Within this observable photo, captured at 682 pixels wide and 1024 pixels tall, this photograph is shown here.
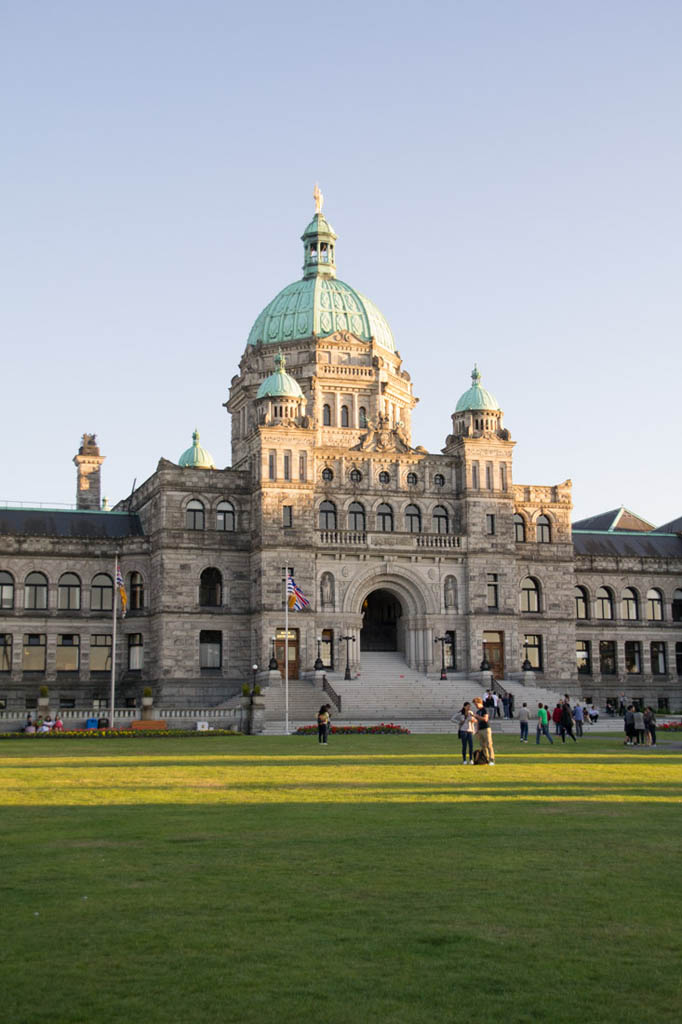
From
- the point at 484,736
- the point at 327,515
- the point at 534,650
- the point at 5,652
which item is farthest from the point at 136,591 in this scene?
the point at 484,736

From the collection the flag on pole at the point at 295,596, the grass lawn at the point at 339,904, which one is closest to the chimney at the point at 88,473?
the flag on pole at the point at 295,596

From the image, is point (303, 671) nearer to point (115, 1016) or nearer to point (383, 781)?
point (383, 781)

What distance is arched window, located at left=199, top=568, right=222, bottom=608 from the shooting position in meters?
75.2

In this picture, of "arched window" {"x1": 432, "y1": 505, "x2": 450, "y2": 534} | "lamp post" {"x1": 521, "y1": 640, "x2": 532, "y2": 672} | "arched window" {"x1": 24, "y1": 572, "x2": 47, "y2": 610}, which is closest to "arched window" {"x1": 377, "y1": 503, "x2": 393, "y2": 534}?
"arched window" {"x1": 432, "y1": 505, "x2": 450, "y2": 534}

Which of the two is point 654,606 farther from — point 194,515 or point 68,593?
point 68,593

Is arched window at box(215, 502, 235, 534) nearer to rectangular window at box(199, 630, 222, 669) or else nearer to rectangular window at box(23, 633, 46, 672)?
rectangular window at box(199, 630, 222, 669)

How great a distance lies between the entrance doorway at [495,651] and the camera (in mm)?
77188

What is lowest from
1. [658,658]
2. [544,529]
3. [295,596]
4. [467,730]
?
[467,730]

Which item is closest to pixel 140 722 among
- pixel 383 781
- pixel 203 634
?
pixel 203 634

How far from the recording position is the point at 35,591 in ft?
248

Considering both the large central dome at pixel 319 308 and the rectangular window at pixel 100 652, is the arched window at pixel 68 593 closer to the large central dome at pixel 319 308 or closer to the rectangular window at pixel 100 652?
the rectangular window at pixel 100 652

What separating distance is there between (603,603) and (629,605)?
2.19 meters

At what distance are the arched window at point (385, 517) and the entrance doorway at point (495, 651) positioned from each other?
9351 millimetres

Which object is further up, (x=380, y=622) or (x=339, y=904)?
(x=380, y=622)
